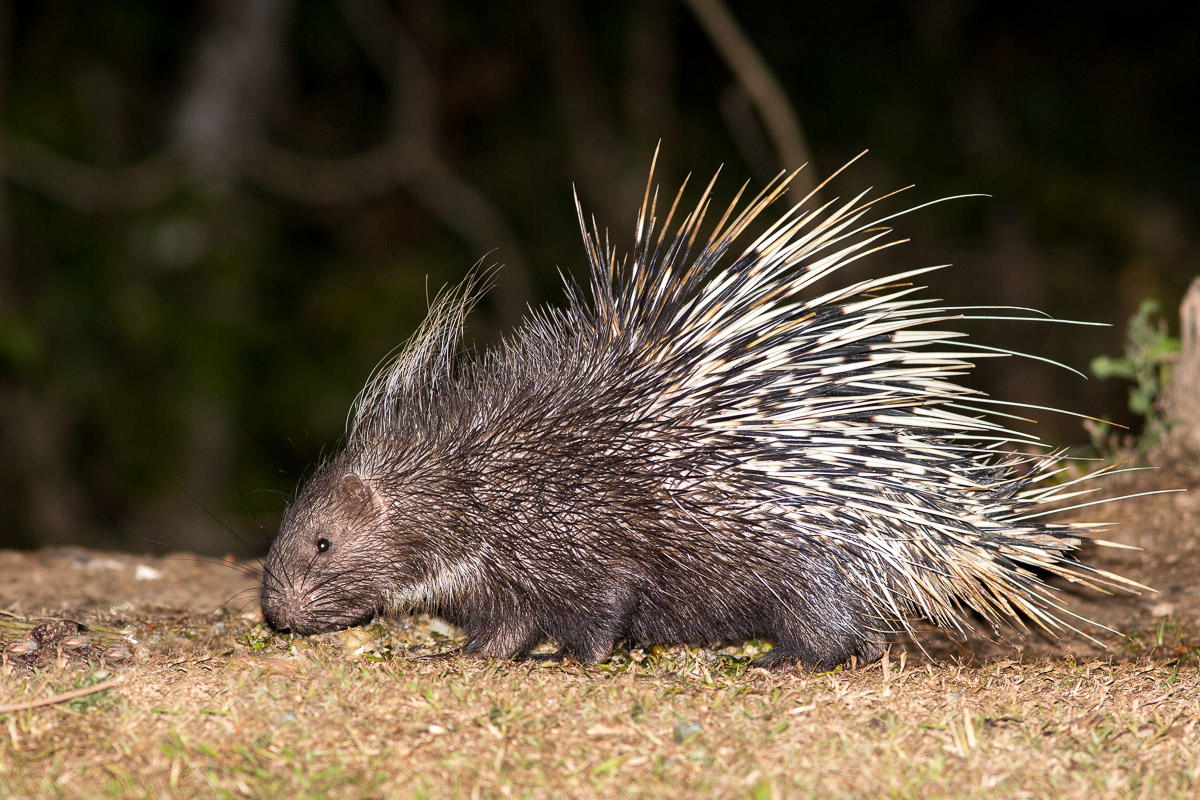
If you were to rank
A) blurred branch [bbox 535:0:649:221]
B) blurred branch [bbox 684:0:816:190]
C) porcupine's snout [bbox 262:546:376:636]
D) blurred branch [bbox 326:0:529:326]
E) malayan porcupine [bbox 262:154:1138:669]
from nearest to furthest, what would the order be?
malayan porcupine [bbox 262:154:1138:669] < porcupine's snout [bbox 262:546:376:636] < blurred branch [bbox 684:0:816:190] < blurred branch [bbox 326:0:529:326] < blurred branch [bbox 535:0:649:221]

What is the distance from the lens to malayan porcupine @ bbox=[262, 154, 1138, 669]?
170 inches

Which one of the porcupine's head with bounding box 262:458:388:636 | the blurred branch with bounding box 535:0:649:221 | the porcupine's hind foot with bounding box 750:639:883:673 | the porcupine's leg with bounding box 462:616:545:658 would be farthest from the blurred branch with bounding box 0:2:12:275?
the porcupine's hind foot with bounding box 750:639:883:673

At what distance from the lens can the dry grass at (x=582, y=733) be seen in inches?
125

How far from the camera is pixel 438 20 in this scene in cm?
1388

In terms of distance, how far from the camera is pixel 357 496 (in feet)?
15.9

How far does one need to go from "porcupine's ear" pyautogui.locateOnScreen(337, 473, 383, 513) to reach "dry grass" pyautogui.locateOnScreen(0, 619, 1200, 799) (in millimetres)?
796

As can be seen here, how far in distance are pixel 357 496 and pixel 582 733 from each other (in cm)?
180

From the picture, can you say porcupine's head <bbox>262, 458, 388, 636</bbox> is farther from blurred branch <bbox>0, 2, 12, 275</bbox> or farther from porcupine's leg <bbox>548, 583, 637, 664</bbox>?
blurred branch <bbox>0, 2, 12, 275</bbox>

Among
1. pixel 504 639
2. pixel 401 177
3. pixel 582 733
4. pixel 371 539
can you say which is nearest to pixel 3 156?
pixel 401 177

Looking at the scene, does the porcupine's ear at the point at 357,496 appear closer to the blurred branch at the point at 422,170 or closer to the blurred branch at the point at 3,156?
the blurred branch at the point at 422,170

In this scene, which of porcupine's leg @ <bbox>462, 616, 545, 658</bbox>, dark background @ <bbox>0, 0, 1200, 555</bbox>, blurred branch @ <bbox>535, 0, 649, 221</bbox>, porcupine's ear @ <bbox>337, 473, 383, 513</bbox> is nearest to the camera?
porcupine's leg @ <bbox>462, 616, 545, 658</bbox>

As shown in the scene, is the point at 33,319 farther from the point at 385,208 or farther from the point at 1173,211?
the point at 1173,211

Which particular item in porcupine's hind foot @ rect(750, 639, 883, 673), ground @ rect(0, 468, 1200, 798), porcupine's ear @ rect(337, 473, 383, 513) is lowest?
porcupine's hind foot @ rect(750, 639, 883, 673)

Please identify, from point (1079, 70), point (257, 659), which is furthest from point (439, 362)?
point (1079, 70)
